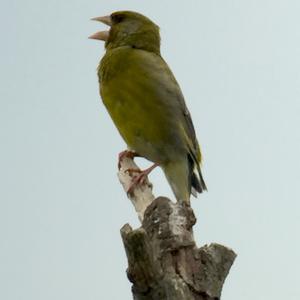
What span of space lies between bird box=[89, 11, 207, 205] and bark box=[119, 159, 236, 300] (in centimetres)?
207

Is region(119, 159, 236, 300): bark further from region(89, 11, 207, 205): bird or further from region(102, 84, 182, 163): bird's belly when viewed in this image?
region(102, 84, 182, 163): bird's belly

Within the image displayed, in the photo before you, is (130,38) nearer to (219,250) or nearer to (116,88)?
(116,88)

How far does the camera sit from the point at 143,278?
141 inches

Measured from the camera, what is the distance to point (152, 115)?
627 centimetres

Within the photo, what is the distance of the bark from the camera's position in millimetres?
3551

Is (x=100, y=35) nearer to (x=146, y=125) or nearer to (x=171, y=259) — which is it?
(x=146, y=125)

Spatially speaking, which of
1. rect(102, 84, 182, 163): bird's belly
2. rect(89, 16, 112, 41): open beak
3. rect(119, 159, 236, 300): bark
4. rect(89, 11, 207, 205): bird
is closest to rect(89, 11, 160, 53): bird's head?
rect(89, 16, 112, 41): open beak

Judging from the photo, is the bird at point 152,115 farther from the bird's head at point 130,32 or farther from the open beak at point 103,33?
the open beak at point 103,33

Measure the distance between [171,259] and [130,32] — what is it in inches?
136

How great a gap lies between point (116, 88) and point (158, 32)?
38.2 inches

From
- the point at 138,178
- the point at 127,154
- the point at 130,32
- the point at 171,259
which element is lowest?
the point at 171,259

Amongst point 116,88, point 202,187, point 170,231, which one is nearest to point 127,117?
point 116,88

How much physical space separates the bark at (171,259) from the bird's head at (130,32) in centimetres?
300

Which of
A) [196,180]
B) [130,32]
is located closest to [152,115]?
[196,180]
